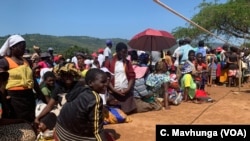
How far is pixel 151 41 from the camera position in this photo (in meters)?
11.5

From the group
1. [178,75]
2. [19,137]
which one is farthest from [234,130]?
[178,75]

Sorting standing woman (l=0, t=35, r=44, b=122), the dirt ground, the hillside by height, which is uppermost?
standing woman (l=0, t=35, r=44, b=122)

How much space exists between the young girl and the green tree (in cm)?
1886

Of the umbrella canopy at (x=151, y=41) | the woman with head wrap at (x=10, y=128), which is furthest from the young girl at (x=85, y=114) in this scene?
the umbrella canopy at (x=151, y=41)

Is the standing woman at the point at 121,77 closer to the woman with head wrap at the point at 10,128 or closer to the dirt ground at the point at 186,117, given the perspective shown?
the dirt ground at the point at 186,117

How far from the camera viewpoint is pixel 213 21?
75.0 feet

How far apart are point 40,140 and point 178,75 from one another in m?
5.98

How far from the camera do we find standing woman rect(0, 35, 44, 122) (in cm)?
448

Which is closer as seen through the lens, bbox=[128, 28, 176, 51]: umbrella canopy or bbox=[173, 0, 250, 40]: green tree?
bbox=[128, 28, 176, 51]: umbrella canopy

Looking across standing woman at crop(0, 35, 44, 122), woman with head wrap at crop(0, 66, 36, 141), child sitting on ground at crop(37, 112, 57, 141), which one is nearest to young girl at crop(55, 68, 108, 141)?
woman with head wrap at crop(0, 66, 36, 141)

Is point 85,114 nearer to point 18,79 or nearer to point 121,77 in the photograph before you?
point 18,79

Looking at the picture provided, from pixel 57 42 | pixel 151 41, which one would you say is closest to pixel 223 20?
pixel 151 41

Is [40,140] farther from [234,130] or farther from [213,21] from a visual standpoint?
[213,21]

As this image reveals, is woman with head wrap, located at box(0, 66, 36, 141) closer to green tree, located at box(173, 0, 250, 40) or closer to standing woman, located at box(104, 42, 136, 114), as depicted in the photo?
standing woman, located at box(104, 42, 136, 114)
